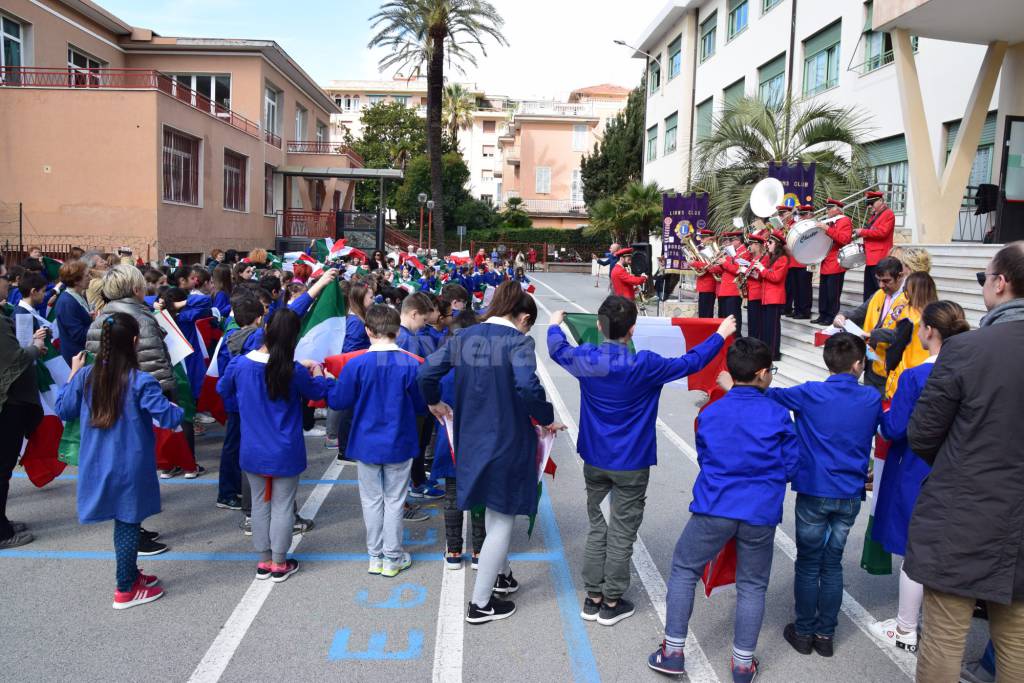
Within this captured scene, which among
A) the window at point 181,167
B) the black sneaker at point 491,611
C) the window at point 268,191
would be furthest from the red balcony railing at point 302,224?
the black sneaker at point 491,611

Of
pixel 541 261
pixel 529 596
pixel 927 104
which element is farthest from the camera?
pixel 541 261

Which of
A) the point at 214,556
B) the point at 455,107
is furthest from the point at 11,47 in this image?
the point at 455,107

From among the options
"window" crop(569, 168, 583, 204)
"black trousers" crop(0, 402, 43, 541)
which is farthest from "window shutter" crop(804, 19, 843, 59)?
"window" crop(569, 168, 583, 204)

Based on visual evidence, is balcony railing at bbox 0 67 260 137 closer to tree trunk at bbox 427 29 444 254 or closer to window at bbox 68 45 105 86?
window at bbox 68 45 105 86

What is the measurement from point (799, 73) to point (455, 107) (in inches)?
1763

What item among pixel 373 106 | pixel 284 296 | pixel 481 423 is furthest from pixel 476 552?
pixel 373 106

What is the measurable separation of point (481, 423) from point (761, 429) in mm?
1480

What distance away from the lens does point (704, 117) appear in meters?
31.9

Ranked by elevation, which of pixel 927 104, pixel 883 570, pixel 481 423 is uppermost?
pixel 927 104

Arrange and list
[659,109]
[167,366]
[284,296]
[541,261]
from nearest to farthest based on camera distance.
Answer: [167,366] < [284,296] < [659,109] < [541,261]

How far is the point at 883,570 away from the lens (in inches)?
169

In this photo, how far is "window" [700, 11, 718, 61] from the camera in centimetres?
3119

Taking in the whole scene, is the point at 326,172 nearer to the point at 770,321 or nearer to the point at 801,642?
the point at 770,321

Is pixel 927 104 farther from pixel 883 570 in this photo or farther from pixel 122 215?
pixel 122 215
